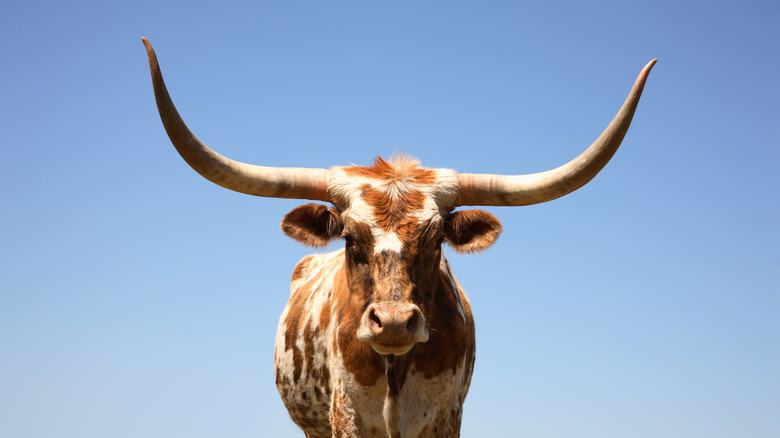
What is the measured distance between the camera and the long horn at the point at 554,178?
18.0 feet

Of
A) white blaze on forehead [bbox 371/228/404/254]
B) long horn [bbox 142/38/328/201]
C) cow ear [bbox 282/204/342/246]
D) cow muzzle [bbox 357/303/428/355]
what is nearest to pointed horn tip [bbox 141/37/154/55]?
long horn [bbox 142/38/328/201]

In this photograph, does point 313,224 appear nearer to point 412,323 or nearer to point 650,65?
point 412,323

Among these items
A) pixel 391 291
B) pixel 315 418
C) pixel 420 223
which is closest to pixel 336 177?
pixel 420 223

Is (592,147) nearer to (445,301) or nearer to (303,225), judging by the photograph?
(445,301)

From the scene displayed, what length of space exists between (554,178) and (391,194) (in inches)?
48.7

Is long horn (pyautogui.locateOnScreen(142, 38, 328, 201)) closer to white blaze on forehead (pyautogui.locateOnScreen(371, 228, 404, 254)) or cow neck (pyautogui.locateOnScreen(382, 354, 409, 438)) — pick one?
white blaze on forehead (pyautogui.locateOnScreen(371, 228, 404, 254))

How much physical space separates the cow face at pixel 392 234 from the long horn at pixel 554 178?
150mm

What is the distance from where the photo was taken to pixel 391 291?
5281 millimetres

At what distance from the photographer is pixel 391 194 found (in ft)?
19.3

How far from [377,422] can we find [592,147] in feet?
8.40

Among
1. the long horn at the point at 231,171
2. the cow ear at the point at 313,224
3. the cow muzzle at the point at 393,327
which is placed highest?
the long horn at the point at 231,171

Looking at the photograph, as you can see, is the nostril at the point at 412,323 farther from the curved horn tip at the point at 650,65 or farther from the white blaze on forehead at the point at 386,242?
the curved horn tip at the point at 650,65

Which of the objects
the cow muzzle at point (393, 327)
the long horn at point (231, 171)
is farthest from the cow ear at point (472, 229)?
the cow muzzle at point (393, 327)

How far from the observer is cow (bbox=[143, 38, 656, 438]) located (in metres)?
5.42
